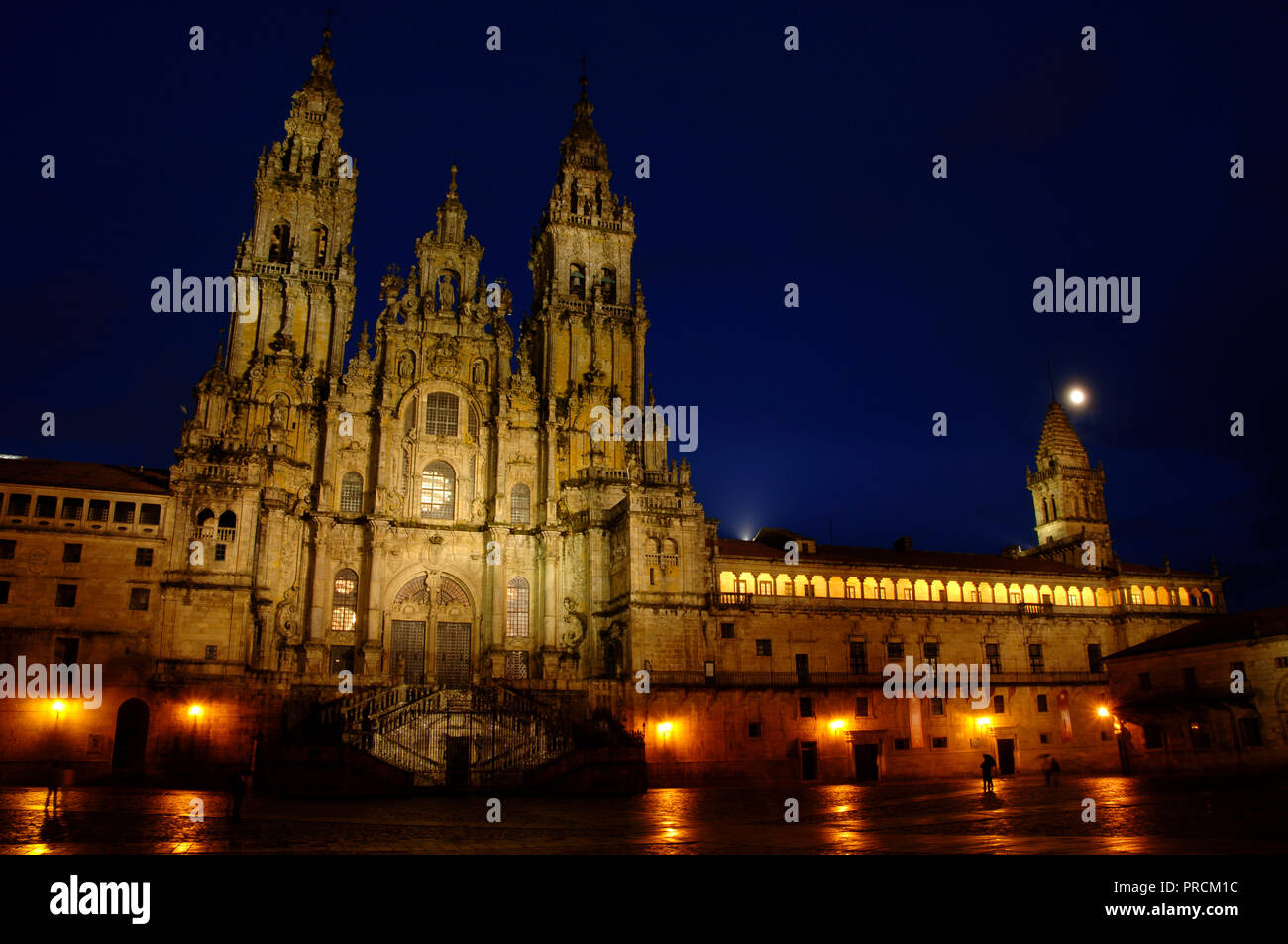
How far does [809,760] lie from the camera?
5162 cm

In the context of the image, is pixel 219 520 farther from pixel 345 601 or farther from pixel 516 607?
pixel 516 607

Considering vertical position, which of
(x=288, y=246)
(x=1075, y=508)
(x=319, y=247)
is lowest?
(x=1075, y=508)

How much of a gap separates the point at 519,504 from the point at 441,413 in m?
7.41

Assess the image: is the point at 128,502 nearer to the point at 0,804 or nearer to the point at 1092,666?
the point at 0,804

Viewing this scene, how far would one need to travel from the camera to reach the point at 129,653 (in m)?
42.6

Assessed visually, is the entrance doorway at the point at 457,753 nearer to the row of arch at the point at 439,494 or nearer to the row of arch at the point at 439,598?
the row of arch at the point at 439,598

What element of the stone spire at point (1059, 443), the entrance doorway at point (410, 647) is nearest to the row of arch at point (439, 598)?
the entrance doorway at point (410, 647)

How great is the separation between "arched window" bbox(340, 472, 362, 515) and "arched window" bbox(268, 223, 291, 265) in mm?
14171

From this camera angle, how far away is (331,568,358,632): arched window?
51344mm

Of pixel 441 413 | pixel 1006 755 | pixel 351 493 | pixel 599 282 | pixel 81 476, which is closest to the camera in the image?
pixel 81 476

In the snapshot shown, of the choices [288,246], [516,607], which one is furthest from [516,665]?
[288,246]

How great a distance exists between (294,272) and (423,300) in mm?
7733
